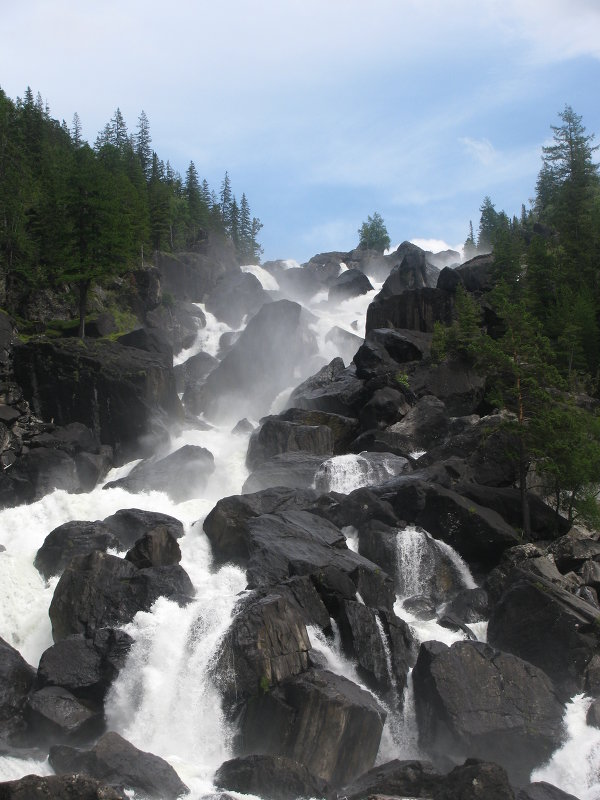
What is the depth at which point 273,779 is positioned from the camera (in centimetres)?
1631

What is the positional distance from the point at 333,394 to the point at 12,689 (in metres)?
30.1

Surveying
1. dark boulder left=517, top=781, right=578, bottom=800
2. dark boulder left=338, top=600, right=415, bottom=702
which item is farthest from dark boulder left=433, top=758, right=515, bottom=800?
dark boulder left=338, top=600, right=415, bottom=702

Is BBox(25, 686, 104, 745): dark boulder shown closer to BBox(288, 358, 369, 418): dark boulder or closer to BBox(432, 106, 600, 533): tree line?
BBox(432, 106, 600, 533): tree line

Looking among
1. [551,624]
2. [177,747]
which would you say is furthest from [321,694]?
[551,624]

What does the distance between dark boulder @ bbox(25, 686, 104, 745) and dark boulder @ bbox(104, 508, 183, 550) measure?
8.99 m

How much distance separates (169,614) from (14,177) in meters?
47.4

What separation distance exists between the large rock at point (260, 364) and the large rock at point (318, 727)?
3507cm

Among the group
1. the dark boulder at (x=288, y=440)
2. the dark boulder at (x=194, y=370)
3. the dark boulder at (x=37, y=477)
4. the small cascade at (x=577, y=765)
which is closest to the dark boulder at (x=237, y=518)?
the dark boulder at (x=288, y=440)

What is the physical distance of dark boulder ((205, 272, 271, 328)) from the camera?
72.2 meters

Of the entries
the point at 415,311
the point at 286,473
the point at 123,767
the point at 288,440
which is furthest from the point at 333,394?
the point at 123,767

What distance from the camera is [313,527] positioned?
2761cm

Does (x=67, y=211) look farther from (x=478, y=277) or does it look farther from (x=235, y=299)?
(x=478, y=277)

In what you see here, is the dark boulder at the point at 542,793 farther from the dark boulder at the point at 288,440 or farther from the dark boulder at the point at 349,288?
the dark boulder at the point at 349,288

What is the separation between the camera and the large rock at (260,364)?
53.9m
